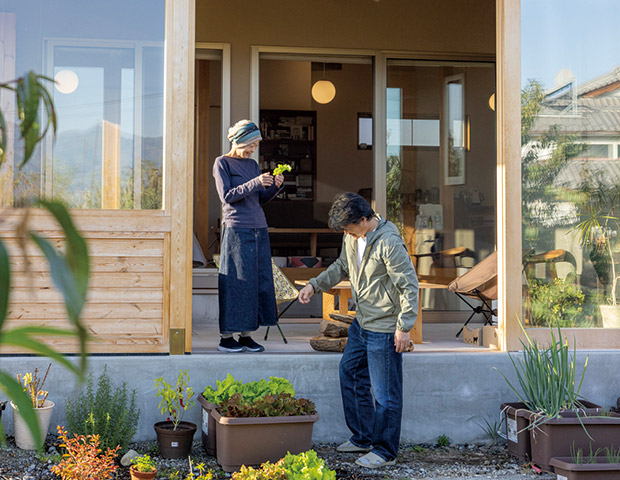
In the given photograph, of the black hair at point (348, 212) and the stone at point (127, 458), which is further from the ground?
the black hair at point (348, 212)

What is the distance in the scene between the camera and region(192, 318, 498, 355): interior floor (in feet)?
15.8

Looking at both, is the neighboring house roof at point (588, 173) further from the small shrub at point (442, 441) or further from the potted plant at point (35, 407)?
the potted plant at point (35, 407)

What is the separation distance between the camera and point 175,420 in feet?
13.7

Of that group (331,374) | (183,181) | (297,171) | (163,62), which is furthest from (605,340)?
(297,171)

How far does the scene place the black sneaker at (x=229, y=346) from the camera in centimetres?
462

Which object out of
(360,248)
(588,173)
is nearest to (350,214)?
(360,248)

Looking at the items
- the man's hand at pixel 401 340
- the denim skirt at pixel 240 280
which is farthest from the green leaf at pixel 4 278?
the denim skirt at pixel 240 280

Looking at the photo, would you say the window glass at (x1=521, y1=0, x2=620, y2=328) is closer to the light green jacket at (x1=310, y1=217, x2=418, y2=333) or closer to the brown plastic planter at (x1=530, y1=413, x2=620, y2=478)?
the brown plastic planter at (x1=530, y1=413, x2=620, y2=478)

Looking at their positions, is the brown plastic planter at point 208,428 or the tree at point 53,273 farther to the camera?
the brown plastic planter at point 208,428

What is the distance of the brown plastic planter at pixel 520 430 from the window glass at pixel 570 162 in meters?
0.73

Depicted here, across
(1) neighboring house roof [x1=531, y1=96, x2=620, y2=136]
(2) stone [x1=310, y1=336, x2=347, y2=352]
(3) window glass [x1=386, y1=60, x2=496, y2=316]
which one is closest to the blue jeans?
(2) stone [x1=310, y1=336, x2=347, y2=352]

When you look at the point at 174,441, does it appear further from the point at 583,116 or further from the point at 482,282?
the point at 583,116

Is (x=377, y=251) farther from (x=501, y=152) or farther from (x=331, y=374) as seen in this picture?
(x=501, y=152)

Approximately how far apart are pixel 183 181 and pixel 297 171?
21.6ft
